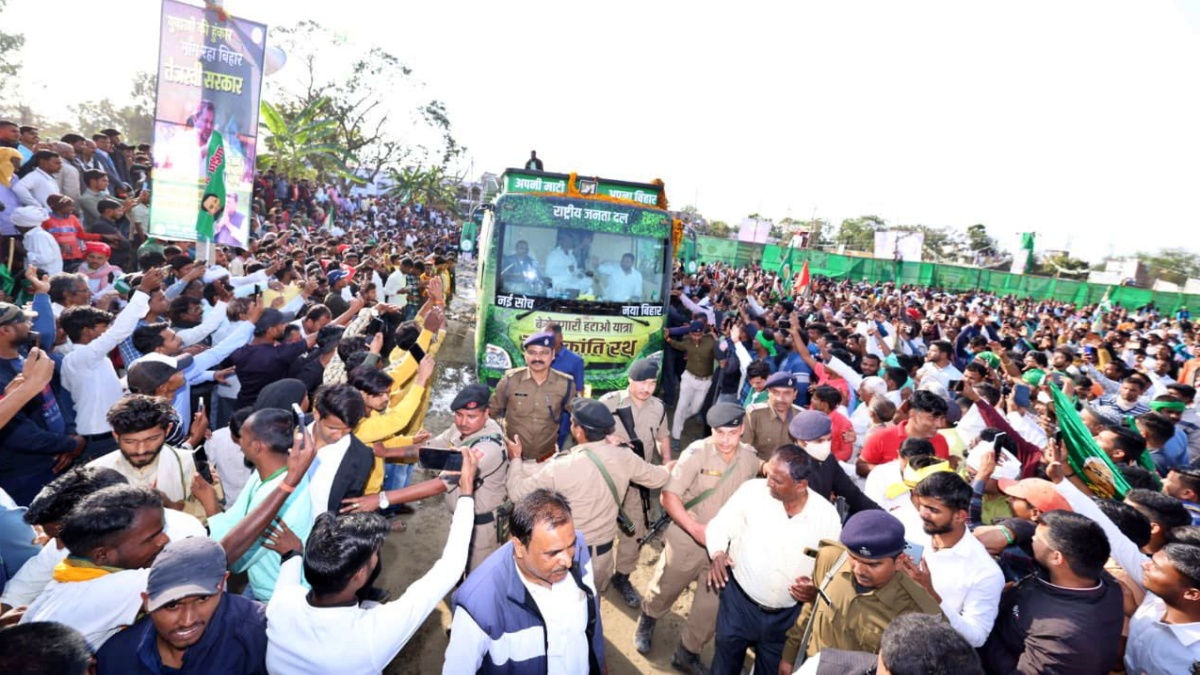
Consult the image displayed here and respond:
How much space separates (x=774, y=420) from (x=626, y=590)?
1.84 metres

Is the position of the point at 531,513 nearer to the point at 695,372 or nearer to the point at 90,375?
the point at 90,375

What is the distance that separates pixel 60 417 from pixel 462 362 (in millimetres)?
7693

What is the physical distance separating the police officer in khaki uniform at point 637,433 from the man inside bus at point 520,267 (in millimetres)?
2767

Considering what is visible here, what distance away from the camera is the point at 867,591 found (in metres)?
2.46

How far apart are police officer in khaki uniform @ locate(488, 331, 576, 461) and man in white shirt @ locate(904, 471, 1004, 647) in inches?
110

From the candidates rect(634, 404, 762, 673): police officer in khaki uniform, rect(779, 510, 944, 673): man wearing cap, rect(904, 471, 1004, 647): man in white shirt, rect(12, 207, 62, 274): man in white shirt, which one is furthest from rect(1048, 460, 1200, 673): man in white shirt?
rect(12, 207, 62, 274): man in white shirt

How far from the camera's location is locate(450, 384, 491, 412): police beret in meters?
3.51

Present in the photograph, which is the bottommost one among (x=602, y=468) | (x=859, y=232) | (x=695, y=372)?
(x=602, y=468)

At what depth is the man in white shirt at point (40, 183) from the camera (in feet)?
23.3

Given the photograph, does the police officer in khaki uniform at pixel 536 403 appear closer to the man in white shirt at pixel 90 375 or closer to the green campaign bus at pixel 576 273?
the green campaign bus at pixel 576 273

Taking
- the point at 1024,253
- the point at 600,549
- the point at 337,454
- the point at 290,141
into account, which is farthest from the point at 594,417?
the point at 1024,253

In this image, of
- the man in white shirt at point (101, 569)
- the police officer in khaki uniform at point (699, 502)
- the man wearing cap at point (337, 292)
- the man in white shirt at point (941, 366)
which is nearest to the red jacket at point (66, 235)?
the man wearing cap at point (337, 292)

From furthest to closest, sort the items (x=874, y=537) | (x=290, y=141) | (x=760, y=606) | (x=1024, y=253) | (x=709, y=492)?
(x=1024, y=253) < (x=290, y=141) < (x=709, y=492) < (x=760, y=606) < (x=874, y=537)

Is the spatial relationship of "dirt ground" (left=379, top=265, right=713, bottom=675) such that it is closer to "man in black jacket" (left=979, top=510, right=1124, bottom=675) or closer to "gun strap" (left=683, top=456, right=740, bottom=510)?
"gun strap" (left=683, top=456, right=740, bottom=510)
